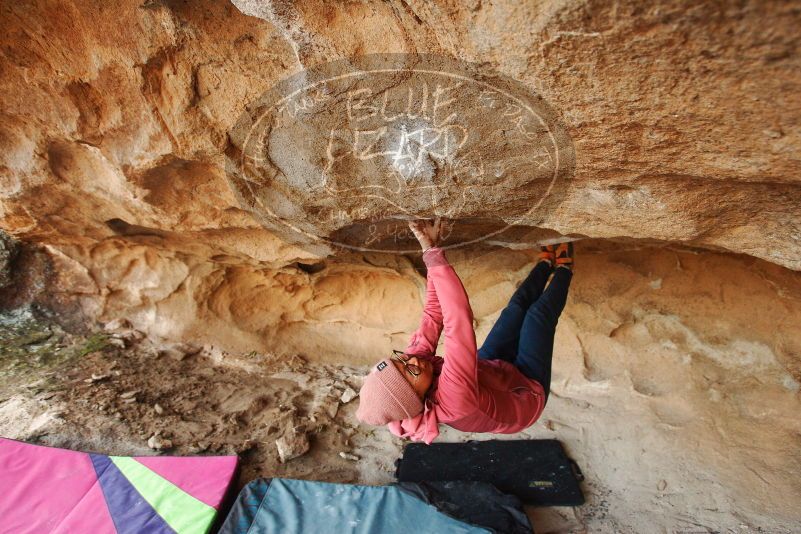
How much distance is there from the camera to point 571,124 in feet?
3.83

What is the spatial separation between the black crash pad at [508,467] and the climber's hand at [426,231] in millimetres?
1449

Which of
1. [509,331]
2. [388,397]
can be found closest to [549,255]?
[509,331]

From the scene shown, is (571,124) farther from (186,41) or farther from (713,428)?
(713,428)

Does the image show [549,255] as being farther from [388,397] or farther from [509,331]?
[388,397]

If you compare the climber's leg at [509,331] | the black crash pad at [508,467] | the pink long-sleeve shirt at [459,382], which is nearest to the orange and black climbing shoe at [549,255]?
the climber's leg at [509,331]

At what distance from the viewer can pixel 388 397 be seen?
55.5 inches

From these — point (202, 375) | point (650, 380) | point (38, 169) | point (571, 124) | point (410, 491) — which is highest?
point (571, 124)

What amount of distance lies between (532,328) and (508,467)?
1.11m

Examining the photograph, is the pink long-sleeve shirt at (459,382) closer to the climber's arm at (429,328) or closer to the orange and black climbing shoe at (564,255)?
the climber's arm at (429,328)

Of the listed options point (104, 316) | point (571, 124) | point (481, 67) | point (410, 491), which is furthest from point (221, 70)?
point (104, 316)

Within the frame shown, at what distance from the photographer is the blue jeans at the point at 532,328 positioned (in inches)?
70.9

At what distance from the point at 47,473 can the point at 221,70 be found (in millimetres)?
2166

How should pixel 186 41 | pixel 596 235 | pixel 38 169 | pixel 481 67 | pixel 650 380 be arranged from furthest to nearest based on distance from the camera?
1. pixel 650 380
2. pixel 38 169
3. pixel 596 235
4. pixel 186 41
5. pixel 481 67

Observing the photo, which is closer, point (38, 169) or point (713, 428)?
point (38, 169)
